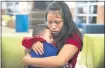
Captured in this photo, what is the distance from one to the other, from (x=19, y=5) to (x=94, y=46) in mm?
5287

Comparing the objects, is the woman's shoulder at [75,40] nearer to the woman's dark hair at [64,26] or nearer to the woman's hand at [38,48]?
the woman's dark hair at [64,26]

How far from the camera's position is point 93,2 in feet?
21.0

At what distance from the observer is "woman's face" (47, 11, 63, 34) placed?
1320 mm

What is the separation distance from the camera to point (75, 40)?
1.29 metres

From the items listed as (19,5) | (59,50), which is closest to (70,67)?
(59,50)

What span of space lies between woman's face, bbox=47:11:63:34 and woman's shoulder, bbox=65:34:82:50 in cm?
9

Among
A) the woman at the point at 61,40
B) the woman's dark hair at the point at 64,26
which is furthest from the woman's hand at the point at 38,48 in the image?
the woman's dark hair at the point at 64,26

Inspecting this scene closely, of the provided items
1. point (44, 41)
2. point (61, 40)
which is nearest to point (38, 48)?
point (44, 41)

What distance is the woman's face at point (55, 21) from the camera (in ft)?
4.33

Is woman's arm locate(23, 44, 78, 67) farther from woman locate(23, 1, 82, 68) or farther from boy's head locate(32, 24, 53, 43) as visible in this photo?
boy's head locate(32, 24, 53, 43)

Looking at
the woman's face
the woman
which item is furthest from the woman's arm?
the woman's face

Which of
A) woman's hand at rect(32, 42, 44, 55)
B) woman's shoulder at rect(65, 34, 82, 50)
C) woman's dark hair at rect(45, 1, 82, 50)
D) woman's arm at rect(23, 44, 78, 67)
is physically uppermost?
woman's dark hair at rect(45, 1, 82, 50)

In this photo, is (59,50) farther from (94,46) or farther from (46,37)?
(94,46)

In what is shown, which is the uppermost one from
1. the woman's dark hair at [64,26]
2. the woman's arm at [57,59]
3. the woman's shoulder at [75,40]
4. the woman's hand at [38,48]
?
the woman's dark hair at [64,26]
